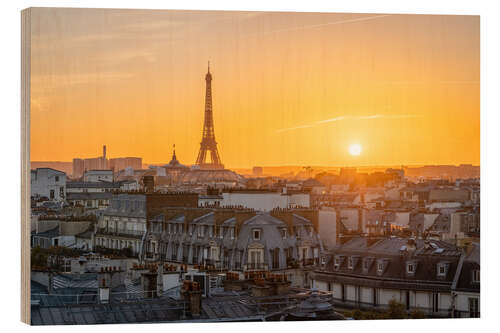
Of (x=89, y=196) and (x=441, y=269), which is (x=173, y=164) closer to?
(x=89, y=196)

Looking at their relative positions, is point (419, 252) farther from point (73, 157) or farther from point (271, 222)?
point (73, 157)

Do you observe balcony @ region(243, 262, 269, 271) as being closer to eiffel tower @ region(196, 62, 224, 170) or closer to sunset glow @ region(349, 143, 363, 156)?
eiffel tower @ region(196, 62, 224, 170)

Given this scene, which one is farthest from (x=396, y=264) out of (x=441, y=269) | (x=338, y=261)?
(x=338, y=261)

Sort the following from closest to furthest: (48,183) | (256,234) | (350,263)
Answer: (48,183) → (256,234) → (350,263)

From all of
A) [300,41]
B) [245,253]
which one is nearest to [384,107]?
[300,41]

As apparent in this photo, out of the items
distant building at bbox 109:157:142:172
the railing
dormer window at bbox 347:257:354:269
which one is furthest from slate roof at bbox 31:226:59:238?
dormer window at bbox 347:257:354:269

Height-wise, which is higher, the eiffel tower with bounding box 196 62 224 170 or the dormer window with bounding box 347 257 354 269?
the eiffel tower with bounding box 196 62 224 170

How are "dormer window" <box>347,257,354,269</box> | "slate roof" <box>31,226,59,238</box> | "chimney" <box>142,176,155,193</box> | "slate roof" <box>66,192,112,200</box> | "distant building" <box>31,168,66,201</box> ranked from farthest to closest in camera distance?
"dormer window" <box>347,257,354,269</box> < "chimney" <box>142,176,155,193</box> < "slate roof" <box>66,192,112,200</box> < "slate roof" <box>31,226,59,238</box> < "distant building" <box>31,168,66,201</box>
